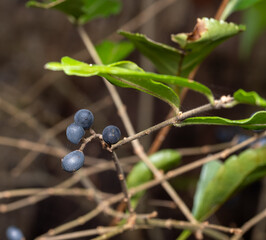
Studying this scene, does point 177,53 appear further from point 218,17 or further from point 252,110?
point 252,110

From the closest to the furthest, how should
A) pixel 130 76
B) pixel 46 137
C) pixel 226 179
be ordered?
1. pixel 130 76
2. pixel 226 179
3. pixel 46 137

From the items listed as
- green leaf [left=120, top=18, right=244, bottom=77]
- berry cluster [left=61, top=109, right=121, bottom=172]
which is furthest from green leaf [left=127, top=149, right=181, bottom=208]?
berry cluster [left=61, top=109, right=121, bottom=172]

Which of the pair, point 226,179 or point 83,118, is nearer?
point 83,118

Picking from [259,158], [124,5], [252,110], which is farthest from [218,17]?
[124,5]

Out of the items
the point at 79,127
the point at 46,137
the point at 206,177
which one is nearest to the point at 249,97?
the point at 79,127

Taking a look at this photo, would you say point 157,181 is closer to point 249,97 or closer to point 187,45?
point 187,45

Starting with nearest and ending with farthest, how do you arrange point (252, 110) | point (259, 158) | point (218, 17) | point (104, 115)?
point (259, 158), point (218, 17), point (252, 110), point (104, 115)

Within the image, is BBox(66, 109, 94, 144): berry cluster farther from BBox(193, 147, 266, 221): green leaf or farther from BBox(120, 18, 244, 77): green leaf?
BBox(193, 147, 266, 221): green leaf

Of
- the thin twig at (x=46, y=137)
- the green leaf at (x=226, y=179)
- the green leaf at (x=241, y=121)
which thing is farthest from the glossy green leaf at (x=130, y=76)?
the thin twig at (x=46, y=137)
